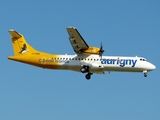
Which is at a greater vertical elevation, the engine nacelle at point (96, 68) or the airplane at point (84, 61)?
the airplane at point (84, 61)

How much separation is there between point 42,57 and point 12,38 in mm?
5242

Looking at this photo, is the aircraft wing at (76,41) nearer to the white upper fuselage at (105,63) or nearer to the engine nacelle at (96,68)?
the white upper fuselage at (105,63)

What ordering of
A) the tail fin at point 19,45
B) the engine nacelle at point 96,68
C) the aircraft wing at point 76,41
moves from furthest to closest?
1. the tail fin at point 19,45
2. the engine nacelle at point 96,68
3. the aircraft wing at point 76,41

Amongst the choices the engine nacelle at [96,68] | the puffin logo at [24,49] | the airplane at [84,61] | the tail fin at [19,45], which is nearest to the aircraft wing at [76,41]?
the airplane at [84,61]

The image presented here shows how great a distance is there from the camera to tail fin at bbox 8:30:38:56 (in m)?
46.0

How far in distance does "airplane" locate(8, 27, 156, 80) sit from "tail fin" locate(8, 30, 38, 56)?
0.90 meters

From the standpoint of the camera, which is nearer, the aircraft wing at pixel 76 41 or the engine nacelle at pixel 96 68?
the aircraft wing at pixel 76 41

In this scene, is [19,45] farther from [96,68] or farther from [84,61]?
[96,68]

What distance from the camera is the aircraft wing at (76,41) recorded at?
4019cm

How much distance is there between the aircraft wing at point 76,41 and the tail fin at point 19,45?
19.1ft

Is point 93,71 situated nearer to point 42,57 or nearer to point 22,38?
point 42,57

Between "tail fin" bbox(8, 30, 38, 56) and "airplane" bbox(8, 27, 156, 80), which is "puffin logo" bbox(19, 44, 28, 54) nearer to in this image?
"tail fin" bbox(8, 30, 38, 56)

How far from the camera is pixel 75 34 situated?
40.7 m

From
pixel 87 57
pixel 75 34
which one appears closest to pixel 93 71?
pixel 87 57
